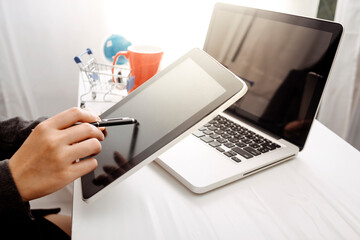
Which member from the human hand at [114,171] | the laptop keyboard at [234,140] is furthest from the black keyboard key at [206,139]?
the human hand at [114,171]

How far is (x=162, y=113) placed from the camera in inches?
20.6

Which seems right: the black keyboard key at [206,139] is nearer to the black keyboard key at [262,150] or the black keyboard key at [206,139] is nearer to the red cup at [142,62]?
the black keyboard key at [262,150]

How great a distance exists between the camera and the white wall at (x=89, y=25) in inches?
40.7

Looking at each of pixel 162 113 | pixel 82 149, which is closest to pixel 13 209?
pixel 82 149

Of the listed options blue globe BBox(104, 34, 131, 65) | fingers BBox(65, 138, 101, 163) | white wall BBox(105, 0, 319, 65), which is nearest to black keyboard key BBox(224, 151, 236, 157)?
fingers BBox(65, 138, 101, 163)

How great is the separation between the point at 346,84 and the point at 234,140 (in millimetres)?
804

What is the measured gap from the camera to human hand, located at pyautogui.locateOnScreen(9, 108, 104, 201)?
1.40ft

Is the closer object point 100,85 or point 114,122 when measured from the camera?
point 114,122

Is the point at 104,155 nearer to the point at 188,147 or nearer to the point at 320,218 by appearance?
the point at 188,147

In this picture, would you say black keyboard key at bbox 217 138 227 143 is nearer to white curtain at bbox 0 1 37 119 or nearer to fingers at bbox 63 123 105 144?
fingers at bbox 63 123 105 144

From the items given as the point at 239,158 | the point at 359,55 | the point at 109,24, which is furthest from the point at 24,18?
the point at 359,55

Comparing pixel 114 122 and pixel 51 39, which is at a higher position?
pixel 114 122

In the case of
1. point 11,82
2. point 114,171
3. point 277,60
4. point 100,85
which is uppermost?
point 277,60

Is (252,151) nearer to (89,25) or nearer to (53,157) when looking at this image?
(53,157)
